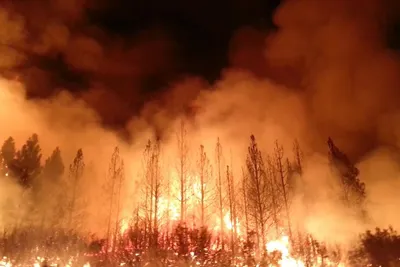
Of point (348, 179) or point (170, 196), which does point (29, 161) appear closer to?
point (170, 196)

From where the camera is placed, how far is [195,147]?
3216 cm

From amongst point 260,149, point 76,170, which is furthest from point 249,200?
point 76,170

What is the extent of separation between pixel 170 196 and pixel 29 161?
39.9 ft

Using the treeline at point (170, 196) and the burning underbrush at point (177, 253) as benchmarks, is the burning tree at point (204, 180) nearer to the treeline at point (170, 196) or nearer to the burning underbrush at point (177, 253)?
the treeline at point (170, 196)

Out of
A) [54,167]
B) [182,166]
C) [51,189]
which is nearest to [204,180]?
[182,166]

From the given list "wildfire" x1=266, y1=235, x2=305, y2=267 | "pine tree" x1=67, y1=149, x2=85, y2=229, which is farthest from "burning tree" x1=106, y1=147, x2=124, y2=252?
"wildfire" x1=266, y1=235, x2=305, y2=267

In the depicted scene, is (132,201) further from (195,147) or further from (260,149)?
(260,149)

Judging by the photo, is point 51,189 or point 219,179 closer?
point 219,179

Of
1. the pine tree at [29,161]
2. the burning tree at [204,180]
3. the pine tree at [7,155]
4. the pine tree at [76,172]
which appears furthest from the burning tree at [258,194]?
the pine tree at [7,155]

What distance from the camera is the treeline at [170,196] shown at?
2666cm

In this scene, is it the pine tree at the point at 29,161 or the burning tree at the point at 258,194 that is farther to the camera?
the pine tree at the point at 29,161

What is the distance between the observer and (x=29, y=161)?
33.0m

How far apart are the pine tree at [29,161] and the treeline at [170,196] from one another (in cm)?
7

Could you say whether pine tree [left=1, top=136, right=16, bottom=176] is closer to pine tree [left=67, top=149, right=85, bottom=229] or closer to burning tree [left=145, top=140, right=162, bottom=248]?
pine tree [left=67, top=149, right=85, bottom=229]
